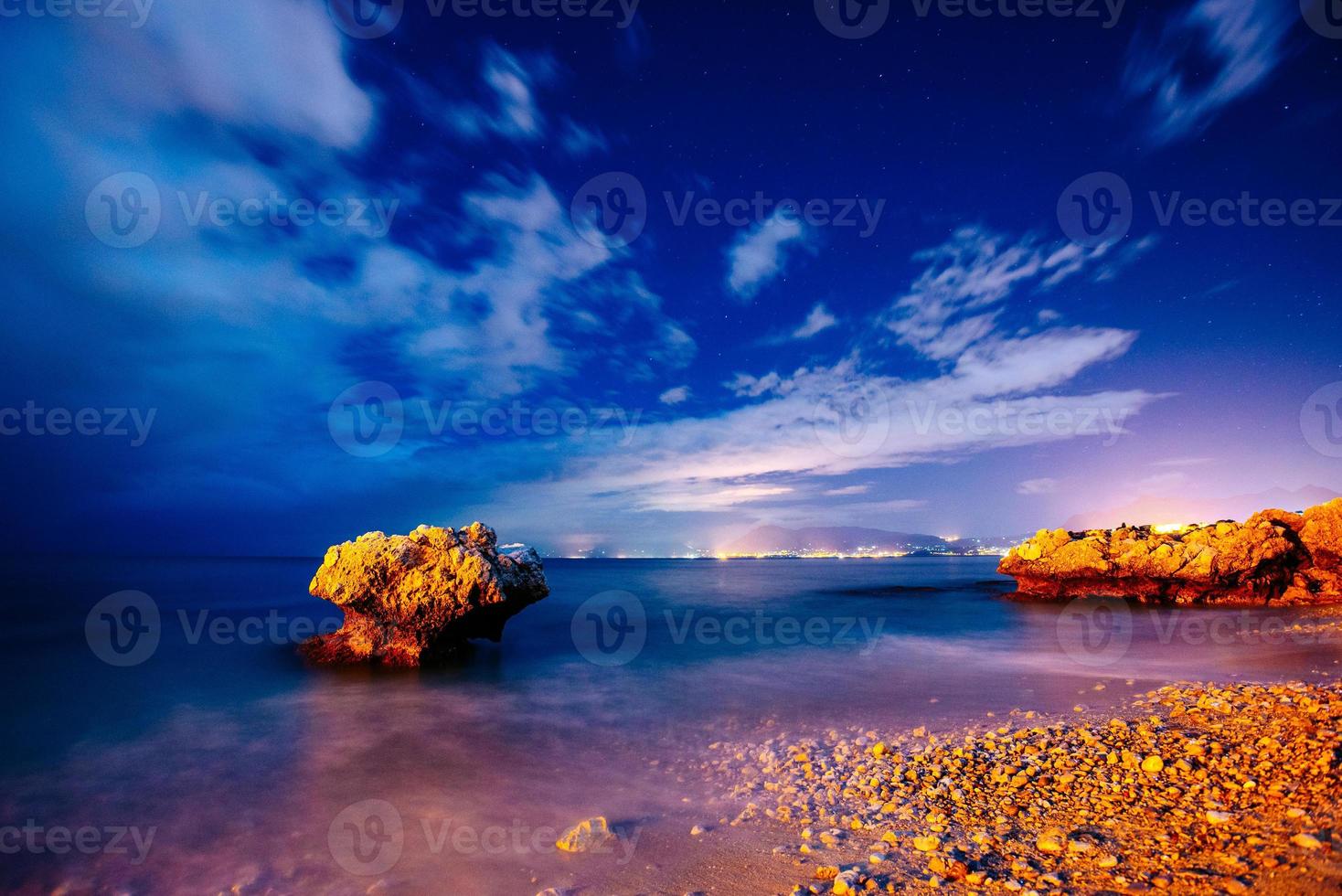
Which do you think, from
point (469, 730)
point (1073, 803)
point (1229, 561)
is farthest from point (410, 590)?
point (1229, 561)

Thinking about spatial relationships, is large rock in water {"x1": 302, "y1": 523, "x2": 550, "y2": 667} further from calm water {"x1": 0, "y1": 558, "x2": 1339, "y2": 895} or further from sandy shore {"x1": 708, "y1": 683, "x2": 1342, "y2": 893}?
sandy shore {"x1": 708, "y1": 683, "x2": 1342, "y2": 893}

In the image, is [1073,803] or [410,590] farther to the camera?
[410,590]

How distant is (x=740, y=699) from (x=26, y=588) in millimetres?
58150

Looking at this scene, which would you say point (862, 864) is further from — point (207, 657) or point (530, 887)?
point (207, 657)

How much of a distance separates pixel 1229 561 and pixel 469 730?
113 feet

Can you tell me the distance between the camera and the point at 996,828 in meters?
5.17

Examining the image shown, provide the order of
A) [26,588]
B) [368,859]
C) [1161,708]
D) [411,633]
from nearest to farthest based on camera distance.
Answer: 1. [368,859]
2. [1161,708]
3. [411,633]
4. [26,588]

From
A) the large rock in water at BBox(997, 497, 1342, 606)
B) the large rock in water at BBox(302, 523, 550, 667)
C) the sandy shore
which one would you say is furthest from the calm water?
the large rock in water at BBox(997, 497, 1342, 606)

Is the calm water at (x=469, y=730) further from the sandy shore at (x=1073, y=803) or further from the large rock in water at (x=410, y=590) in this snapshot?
the large rock in water at (x=410, y=590)

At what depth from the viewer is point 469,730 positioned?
10.2 m

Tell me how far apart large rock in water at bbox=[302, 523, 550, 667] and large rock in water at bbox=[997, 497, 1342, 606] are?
32063 millimetres

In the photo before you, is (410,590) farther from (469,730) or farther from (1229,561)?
(1229,561)

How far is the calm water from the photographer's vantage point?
223 inches

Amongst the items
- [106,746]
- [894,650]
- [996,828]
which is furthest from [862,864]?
[894,650]
